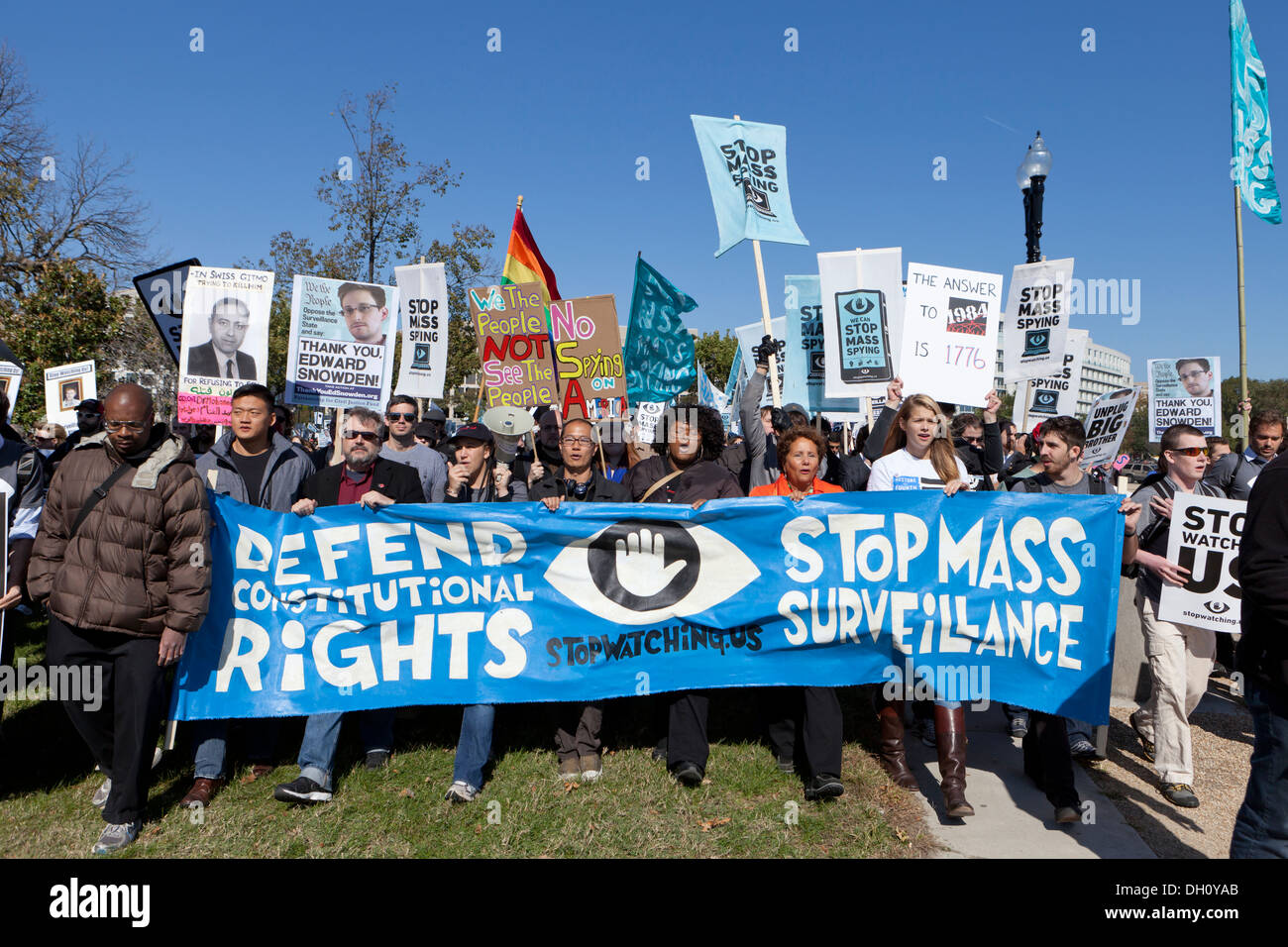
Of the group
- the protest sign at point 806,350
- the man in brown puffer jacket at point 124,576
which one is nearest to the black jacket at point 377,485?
the man in brown puffer jacket at point 124,576

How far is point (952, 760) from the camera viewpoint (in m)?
4.22

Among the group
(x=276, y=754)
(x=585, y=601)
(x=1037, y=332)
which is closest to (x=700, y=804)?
(x=585, y=601)

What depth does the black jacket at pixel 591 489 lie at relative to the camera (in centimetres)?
500

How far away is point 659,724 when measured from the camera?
5062 millimetres

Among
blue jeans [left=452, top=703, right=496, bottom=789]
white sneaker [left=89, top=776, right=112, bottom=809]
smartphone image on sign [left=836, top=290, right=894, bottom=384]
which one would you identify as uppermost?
smartphone image on sign [left=836, top=290, right=894, bottom=384]

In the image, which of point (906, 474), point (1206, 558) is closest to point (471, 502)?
point (906, 474)

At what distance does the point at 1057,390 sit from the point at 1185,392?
166 centimetres

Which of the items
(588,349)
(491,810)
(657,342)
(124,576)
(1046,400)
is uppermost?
(657,342)

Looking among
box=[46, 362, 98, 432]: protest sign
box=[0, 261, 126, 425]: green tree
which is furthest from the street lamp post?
box=[0, 261, 126, 425]: green tree

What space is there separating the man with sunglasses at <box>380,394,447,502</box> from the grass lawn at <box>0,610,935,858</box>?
185cm

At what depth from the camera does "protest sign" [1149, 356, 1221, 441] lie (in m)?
9.66

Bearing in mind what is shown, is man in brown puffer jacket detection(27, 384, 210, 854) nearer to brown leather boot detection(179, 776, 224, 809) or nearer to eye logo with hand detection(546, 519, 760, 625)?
brown leather boot detection(179, 776, 224, 809)

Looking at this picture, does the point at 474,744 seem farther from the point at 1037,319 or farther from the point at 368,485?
the point at 1037,319
